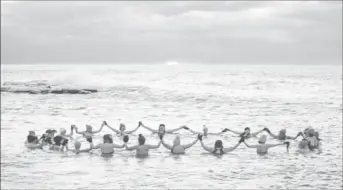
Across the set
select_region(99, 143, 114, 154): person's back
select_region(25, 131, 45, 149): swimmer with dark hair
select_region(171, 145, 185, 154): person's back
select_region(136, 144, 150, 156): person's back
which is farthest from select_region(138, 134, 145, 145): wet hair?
select_region(25, 131, 45, 149): swimmer with dark hair

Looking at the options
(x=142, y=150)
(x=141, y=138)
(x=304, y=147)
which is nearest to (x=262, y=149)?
(x=304, y=147)

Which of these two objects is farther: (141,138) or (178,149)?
(178,149)

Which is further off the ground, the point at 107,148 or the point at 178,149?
the point at 107,148

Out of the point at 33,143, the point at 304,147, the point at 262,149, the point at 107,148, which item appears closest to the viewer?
the point at 107,148

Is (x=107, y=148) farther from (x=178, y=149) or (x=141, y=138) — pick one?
(x=178, y=149)

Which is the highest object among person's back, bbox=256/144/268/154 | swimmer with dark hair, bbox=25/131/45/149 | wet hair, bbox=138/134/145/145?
wet hair, bbox=138/134/145/145

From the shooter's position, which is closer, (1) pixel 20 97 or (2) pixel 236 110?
(2) pixel 236 110

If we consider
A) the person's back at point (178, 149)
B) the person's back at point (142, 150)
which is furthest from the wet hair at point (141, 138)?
the person's back at point (178, 149)

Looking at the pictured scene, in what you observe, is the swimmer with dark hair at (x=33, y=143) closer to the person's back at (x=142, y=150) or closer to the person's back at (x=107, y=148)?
the person's back at (x=107, y=148)

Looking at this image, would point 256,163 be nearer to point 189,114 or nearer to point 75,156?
point 75,156

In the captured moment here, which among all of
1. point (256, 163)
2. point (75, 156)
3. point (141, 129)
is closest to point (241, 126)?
point (141, 129)

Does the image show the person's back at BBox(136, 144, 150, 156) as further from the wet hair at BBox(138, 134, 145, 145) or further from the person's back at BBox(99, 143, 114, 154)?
the person's back at BBox(99, 143, 114, 154)

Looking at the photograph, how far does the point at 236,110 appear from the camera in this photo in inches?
2648

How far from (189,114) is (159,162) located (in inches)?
1369
